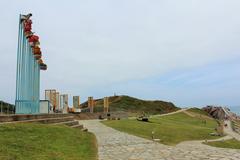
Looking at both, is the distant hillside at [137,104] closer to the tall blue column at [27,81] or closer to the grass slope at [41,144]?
the tall blue column at [27,81]

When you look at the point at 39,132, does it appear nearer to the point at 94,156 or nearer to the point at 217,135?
the point at 94,156

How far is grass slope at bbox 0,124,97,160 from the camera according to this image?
9969mm

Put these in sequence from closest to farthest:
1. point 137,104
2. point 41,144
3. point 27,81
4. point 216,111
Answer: point 41,144, point 27,81, point 137,104, point 216,111

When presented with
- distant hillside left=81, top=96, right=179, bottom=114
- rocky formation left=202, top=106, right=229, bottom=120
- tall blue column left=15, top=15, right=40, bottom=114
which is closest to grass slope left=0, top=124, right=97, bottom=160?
tall blue column left=15, top=15, right=40, bottom=114

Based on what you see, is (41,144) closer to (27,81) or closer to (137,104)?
(27,81)

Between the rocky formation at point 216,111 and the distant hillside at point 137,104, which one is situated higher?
the distant hillside at point 137,104

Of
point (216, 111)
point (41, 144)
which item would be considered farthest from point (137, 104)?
point (41, 144)

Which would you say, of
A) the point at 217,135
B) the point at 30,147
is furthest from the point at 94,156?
the point at 217,135

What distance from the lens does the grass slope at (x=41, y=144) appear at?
392 inches

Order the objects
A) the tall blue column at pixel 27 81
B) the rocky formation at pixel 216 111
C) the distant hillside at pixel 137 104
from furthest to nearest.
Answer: the rocky formation at pixel 216 111 → the distant hillside at pixel 137 104 → the tall blue column at pixel 27 81

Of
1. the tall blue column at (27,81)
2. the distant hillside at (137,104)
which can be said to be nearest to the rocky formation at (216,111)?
the distant hillside at (137,104)

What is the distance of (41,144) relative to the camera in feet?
38.5

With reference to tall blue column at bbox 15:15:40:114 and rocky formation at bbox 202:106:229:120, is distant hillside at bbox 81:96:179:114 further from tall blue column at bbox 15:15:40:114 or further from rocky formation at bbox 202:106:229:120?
tall blue column at bbox 15:15:40:114

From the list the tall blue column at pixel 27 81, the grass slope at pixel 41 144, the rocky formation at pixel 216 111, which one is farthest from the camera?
the rocky formation at pixel 216 111
